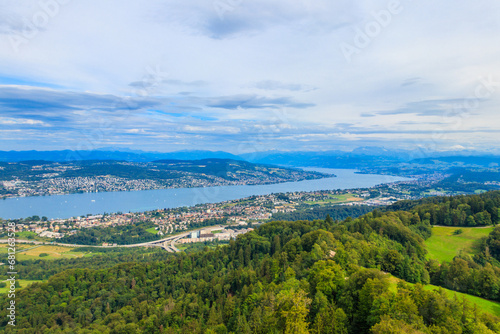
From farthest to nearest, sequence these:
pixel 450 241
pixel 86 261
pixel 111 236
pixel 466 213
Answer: pixel 111 236, pixel 86 261, pixel 466 213, pixel 450 241

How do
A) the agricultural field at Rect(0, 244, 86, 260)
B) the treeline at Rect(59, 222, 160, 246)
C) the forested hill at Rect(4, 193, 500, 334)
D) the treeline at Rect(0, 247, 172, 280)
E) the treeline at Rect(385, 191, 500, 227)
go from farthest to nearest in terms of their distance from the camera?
the treeline at Rect(59, 222, 160, 246), the agricultural field at Rect(0, 244, 86, 260), the treeline at Rect(0, 247, 172, 280), the treeline at Rect(385, 191, 500, 227), the forested hill at Rect(4, 193, 500, 334)

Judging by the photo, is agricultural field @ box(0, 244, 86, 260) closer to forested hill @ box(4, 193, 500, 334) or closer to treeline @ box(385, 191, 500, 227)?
forested hill @ box(4, 193, 500, 334)

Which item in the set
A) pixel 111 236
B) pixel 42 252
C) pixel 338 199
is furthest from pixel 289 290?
pixel 338 199

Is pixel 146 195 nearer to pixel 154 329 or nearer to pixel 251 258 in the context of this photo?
pixel 251 258

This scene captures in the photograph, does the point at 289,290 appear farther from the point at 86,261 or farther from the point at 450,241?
the point at 86,261

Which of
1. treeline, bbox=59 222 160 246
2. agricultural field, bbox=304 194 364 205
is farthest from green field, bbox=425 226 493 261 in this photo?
agricultural field, bbox=304 194 364 205

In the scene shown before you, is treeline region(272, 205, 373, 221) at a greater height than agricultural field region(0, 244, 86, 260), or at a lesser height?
greater

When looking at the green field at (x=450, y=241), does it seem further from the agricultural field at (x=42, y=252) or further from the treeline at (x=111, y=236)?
the agricultural field at (x=42, y=252)
